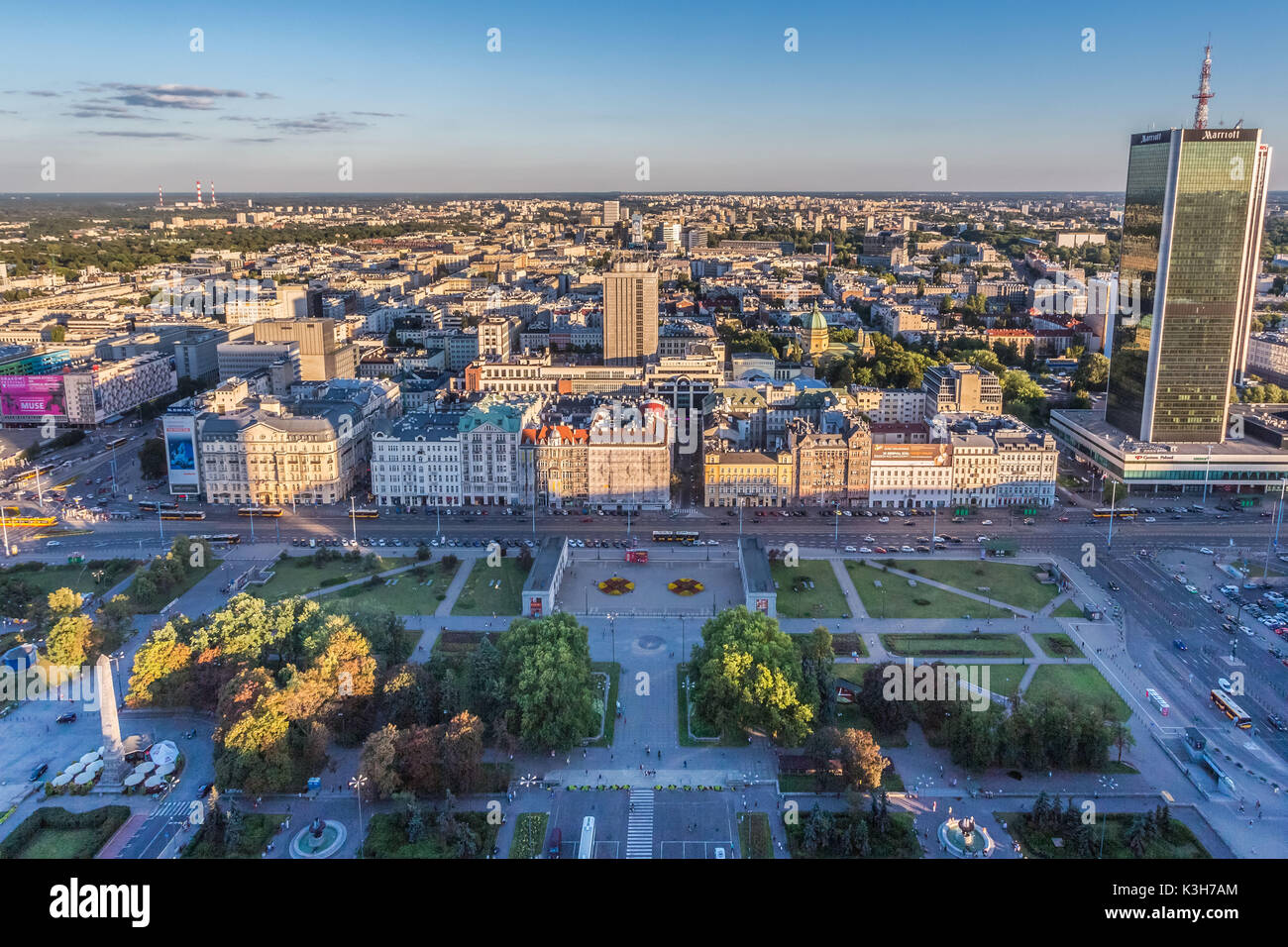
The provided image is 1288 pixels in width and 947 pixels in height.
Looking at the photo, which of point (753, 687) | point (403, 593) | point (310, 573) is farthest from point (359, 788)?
point (310, 573)

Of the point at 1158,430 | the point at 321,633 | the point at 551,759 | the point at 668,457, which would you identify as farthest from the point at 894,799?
the point at 1158,430

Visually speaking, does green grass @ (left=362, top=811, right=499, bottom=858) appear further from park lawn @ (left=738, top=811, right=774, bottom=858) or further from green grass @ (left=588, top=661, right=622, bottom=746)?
park lawn @ (left=738, top=811, right=774, bottom=858)

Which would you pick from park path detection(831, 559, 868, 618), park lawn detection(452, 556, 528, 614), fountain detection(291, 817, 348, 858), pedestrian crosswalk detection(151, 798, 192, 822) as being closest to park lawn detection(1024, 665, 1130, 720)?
park path detection(831, 559, 868, 618)

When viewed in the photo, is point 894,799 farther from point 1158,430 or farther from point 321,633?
point 1158,430

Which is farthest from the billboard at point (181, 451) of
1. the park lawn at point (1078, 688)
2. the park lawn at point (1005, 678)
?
the park lawn at point (1078, 688)

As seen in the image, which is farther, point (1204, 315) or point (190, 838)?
point (1204, 315)

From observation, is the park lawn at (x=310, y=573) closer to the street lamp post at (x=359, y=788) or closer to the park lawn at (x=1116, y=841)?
the street lamp post at (x=359, y=788)

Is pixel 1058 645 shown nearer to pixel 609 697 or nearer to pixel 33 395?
pixel 609 697
